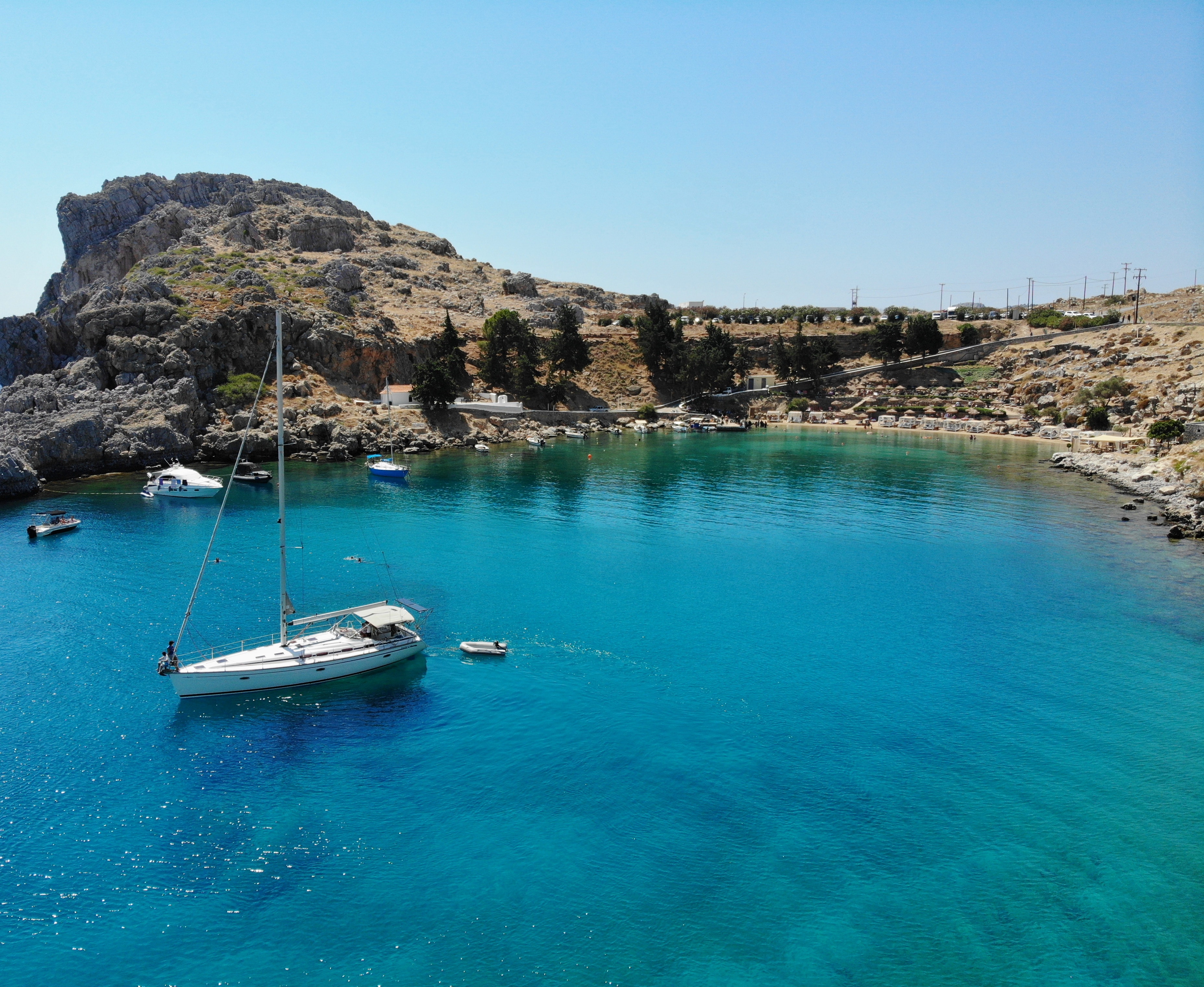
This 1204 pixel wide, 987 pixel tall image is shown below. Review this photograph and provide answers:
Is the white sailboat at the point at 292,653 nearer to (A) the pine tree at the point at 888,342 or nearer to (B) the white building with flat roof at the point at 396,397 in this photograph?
(B) the white building with flat roof at the point at 396,397

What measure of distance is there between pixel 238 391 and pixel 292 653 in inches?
3287

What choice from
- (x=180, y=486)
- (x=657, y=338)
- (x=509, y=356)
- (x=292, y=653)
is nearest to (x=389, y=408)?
(x=509, y=356)

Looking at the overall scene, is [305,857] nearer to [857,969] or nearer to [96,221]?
[857,969]

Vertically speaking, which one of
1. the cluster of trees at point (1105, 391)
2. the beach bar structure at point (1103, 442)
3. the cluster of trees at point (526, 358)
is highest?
the cluster of trees at point (526, 358)

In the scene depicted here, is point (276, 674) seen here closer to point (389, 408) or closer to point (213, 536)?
point (213, 536)

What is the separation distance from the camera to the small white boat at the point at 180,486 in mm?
83125

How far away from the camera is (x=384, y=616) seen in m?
42.9

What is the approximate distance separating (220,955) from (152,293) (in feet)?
382

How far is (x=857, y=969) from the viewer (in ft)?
75.5

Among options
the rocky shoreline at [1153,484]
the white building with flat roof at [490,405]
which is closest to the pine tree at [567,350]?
the white building with flat roof at [490,405]

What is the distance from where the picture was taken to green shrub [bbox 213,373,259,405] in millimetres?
111438

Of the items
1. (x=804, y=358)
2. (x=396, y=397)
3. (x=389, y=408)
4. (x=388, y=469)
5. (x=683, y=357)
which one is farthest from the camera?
(x=804, y=358)

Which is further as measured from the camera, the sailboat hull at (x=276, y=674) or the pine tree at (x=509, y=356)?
the pine tree at (x=509, y=356)

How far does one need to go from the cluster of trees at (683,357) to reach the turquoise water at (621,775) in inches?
4074
